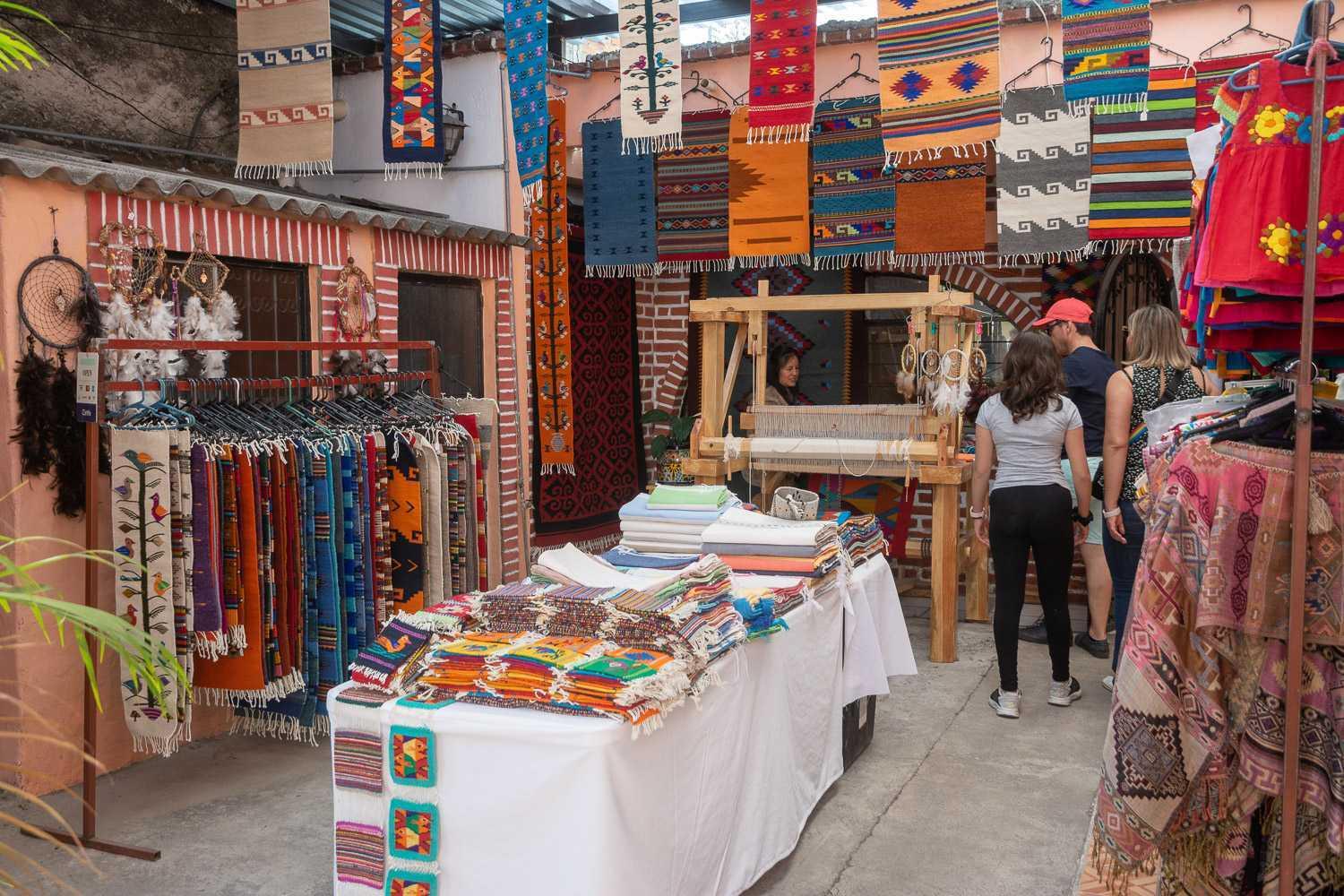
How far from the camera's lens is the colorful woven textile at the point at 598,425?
7832mm

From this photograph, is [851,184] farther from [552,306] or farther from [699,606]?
[699,606]

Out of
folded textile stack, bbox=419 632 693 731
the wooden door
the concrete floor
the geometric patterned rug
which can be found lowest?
the concrete floor

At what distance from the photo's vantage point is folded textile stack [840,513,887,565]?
159 inches

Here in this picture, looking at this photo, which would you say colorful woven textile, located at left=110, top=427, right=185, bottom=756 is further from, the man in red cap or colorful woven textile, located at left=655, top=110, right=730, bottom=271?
colorful woven textile, located at left=655, top=110, right=730, bottom=271

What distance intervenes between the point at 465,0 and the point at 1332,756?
6.47 m

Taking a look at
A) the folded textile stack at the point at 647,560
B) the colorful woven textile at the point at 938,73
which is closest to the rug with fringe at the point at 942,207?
the colorful woven textile at the point at 938,73

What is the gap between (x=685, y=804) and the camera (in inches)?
104

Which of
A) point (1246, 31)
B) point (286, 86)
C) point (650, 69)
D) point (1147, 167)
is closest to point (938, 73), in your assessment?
point (1147, 167)

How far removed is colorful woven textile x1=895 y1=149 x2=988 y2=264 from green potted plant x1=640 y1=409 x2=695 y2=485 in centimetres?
219

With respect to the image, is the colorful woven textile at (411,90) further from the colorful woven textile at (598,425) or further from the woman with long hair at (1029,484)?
the woman with long hair at (1029,484)

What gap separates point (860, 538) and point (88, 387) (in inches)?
104

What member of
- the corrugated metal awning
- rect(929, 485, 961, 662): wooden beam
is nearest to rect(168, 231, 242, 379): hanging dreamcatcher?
the corrugated metal awning

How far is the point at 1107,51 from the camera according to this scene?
219 inches

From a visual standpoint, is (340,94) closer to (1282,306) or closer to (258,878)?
(258,878)
